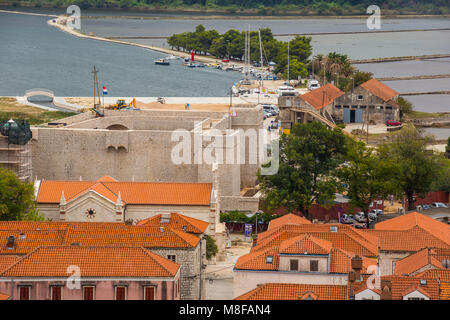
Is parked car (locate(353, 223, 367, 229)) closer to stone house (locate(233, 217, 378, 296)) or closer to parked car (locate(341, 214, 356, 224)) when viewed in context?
parked car (locate(341, 214, 356, 224))

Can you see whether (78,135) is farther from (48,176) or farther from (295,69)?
(295,69)

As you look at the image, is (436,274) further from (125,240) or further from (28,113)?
(28,113)

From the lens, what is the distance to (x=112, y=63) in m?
197

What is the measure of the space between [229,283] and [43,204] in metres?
12.1

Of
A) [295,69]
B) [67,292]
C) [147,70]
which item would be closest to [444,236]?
[67,292]

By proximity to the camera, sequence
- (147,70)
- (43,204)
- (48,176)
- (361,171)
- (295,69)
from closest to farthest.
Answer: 1. (43,204)
2. (361,171)
3. (48,176)
4. (295,69)
5. (147,70)

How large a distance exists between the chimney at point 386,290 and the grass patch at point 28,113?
68.9 metres

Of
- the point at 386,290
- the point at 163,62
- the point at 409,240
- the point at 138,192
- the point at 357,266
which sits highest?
the point at 386,290

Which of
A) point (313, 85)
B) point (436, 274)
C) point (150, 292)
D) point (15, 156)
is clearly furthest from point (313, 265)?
point (313, 85)

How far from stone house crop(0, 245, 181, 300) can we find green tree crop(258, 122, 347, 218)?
2316 cm

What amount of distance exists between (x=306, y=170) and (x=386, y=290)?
96.0 ft

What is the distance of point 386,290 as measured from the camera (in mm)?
36938

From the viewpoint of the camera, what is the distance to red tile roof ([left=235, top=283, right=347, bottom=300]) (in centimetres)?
3906

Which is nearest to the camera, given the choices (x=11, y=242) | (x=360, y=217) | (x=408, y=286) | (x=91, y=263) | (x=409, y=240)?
(x=408, y=286)
